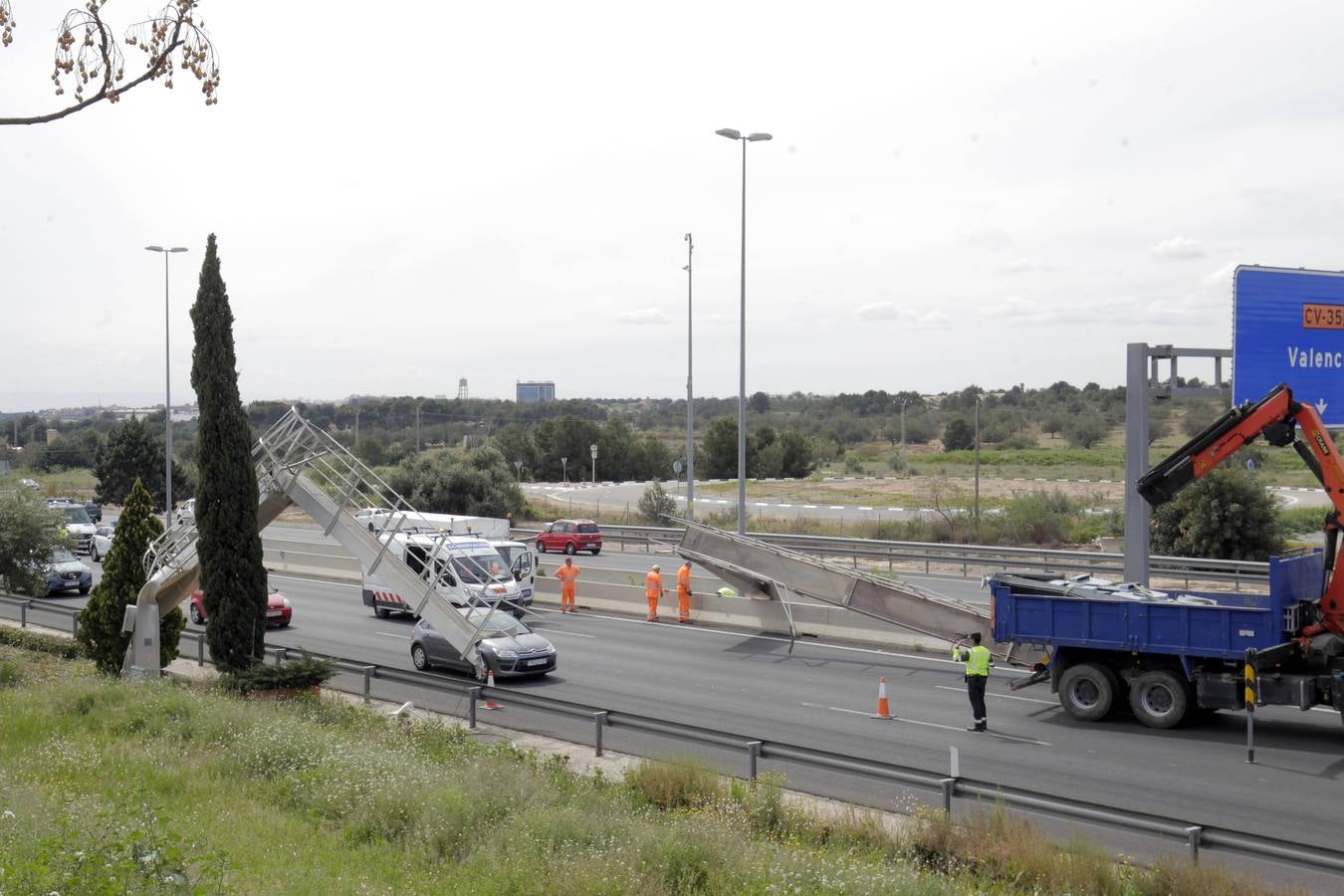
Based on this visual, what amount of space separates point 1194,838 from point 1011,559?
101 feet

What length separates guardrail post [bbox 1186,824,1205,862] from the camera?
9.56m

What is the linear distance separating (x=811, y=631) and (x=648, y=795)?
14069mm

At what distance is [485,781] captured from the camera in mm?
11930

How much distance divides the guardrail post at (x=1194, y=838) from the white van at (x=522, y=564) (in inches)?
898

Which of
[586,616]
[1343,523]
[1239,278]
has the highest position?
[1239,278]

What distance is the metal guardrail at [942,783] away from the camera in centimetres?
941

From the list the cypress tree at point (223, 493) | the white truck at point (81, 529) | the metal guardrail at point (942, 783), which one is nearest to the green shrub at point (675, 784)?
the metal guardrail at point (942, 783)

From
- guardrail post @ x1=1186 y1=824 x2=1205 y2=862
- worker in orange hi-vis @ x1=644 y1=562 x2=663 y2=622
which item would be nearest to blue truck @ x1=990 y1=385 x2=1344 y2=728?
guardrail post @ x1=1186 y1=824 x2=1205 y2=862

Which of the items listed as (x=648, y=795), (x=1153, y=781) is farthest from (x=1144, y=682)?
(x=648, y=795)

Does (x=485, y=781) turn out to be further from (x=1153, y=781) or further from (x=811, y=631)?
(x=811, y=631)

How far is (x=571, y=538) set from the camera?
4606 centimetres

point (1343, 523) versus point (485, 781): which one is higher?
point (1343, 523)

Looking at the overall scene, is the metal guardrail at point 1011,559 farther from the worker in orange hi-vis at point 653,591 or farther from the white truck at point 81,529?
the white truck at point 81,529

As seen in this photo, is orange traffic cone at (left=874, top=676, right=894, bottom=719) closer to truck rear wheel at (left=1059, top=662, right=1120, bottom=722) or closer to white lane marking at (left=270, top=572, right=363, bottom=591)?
truck rear wheel at (left=1059, top=662, right=1120, bottom=722)
